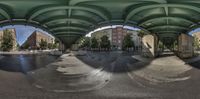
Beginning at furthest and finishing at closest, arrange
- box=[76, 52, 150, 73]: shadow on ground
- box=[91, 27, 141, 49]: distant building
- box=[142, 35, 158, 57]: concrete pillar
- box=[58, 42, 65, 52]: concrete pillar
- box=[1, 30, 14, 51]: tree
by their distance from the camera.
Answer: box=[58, 42, 65, 52]: concrete pillar → box=[1, 30, 14, 51]: tree → box=[142, 35, 158, 57]: concrete pillar → box=[91, 27, 141, 49]: distant building → box=[76, 52, 150, 73]: shadow on ground

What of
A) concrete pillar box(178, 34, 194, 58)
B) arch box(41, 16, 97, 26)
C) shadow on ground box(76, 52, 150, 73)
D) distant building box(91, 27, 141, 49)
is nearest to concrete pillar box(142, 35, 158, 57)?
distant building box(91, 27, 141, 49)

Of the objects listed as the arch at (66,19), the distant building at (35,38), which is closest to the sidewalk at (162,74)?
the distant building at (35,38)

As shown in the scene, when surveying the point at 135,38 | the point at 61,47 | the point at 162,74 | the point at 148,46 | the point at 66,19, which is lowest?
the point at 162,74

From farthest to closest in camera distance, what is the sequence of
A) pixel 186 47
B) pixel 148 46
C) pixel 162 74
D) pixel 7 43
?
pixel 7 43, pixel 186 47, pixel 148 46, pixel 162 74

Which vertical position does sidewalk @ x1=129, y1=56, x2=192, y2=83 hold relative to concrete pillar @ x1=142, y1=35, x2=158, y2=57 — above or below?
below

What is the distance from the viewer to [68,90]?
733 cm

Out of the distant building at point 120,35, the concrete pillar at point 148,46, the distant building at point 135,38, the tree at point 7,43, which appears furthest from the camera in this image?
the tree at point 7,43

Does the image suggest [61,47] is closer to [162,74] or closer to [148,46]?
[148,46]

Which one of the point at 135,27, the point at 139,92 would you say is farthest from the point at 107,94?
the point at 135,27

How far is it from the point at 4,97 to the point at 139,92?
518cm

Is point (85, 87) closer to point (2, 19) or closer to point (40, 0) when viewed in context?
point (40, 0)

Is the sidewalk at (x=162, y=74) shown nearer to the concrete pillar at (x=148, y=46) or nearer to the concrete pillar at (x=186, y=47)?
the concrete pillar at (x=148, y=46)

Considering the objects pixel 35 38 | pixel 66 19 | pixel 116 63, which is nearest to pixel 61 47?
pixel 35 38

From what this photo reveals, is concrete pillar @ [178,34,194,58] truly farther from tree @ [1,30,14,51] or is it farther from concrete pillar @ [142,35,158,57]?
tree @ [1,30,14,51]
